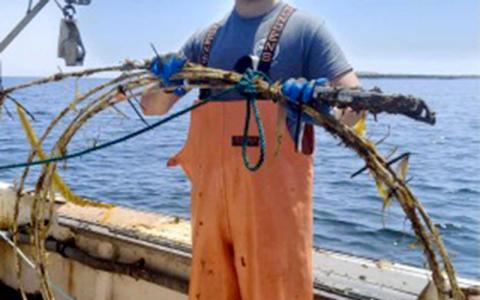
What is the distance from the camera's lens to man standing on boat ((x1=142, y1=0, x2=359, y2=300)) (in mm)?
2771

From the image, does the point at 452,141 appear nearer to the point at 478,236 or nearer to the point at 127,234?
the point at 478,236

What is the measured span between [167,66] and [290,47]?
1.91 ft

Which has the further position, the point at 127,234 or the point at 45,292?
the point at 127,234

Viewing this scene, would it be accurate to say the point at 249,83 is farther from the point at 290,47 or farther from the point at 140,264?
the point at 140,264

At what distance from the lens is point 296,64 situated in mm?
2787

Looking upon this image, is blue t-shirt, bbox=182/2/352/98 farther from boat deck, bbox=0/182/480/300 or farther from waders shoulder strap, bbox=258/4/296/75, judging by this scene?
boat deck, bbox=0/182/480/300

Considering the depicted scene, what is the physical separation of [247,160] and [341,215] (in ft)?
30.7

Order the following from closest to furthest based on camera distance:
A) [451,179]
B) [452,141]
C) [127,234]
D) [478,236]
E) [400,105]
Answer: [400,105] → [127,234] → [478,236] → [451,179] → [452,141]

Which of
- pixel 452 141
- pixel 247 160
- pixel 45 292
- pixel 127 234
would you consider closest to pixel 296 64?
pixel 247 160

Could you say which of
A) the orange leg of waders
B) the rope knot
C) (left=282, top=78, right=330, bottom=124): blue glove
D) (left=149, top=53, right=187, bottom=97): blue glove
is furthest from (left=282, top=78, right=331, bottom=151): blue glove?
(left=149, top=53, right=187, bottom=97): blue glove

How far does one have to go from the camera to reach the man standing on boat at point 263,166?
2771 millimetres

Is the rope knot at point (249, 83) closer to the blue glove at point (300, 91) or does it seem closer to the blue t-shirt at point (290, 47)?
the blue glove at point (300, 91)

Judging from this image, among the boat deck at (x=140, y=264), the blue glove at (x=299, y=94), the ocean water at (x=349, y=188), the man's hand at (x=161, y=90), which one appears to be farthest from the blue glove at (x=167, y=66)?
the boat deck at (x=140, y=264)

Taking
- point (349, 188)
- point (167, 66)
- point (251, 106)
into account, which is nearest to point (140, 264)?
point (167, 66)
